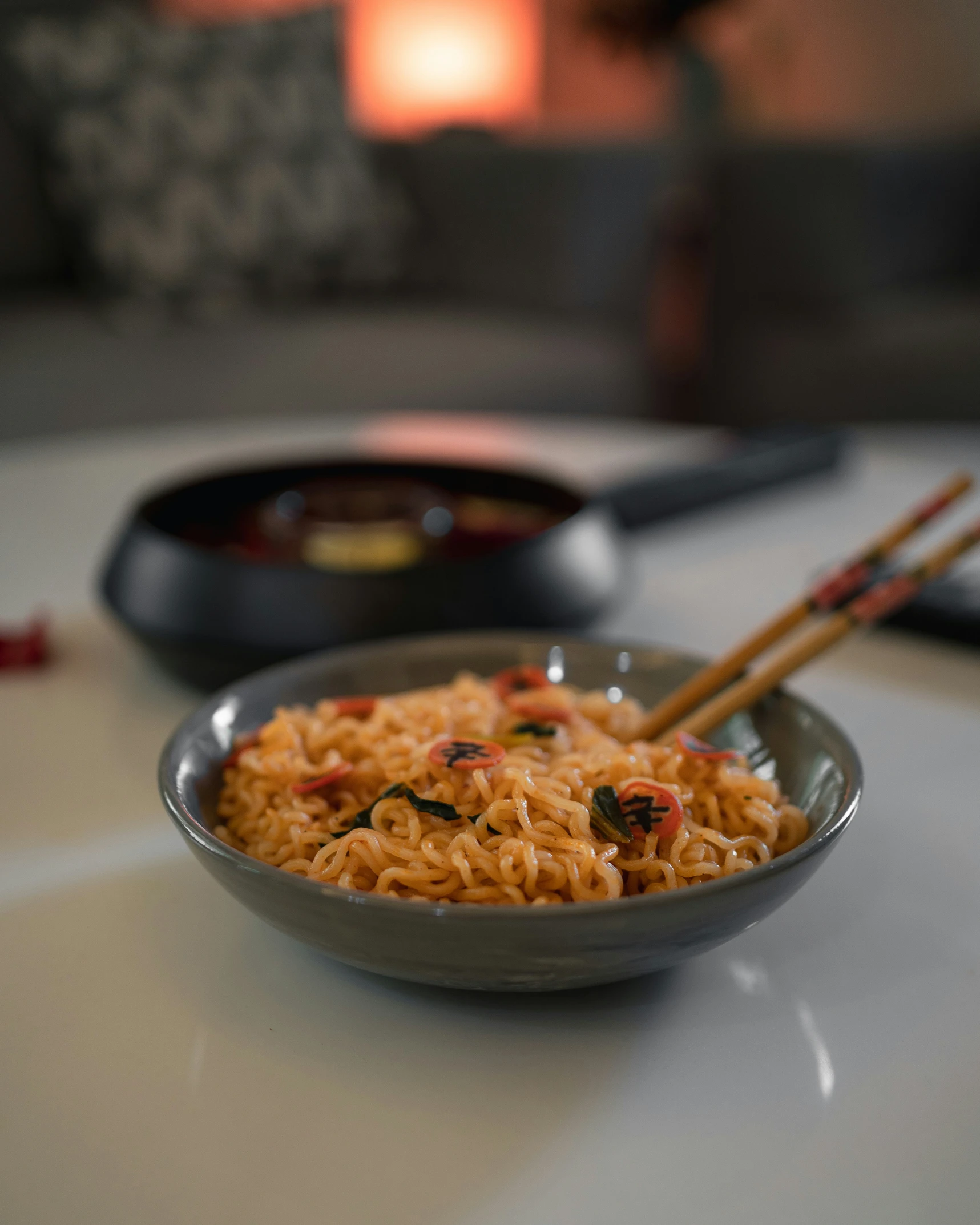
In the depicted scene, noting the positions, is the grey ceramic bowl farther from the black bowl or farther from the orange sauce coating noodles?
the black bowl

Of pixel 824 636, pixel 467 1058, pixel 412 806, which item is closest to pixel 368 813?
pixel 412 806

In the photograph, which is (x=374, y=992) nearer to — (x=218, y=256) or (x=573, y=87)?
(x=218, y=256)

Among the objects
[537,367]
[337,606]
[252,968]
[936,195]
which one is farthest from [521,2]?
[252,968]

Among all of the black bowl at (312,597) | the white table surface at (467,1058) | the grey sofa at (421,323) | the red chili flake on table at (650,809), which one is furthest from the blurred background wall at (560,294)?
the red chili flake on table at (650,809)

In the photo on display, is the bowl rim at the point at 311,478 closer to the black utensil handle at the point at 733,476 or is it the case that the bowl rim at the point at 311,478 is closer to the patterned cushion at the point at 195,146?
the black utensil handle at the point at 733,476

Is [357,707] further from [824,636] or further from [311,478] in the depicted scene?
[311,478]

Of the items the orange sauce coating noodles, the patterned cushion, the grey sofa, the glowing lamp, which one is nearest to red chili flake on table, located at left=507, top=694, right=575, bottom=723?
the orange sauce coating noodles
